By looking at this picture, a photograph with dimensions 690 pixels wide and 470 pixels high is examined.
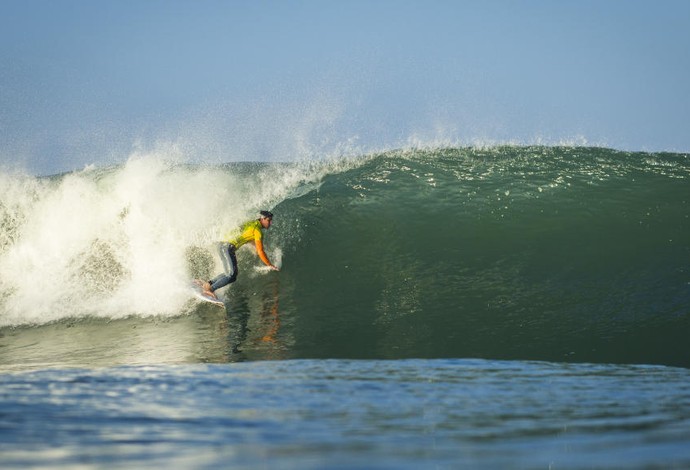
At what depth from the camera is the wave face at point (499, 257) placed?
25.2ft

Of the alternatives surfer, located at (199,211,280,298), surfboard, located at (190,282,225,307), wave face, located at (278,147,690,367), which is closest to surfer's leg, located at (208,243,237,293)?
surfer, located at (199,211,280,298)

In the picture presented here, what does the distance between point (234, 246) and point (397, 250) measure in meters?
2.45

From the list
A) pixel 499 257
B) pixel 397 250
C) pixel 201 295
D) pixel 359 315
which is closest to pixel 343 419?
pixel 359 315

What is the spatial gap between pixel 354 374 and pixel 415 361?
1.10m

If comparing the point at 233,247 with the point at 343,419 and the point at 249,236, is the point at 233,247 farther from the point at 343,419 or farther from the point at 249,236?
the point at 343,419

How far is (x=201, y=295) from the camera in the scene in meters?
9.92

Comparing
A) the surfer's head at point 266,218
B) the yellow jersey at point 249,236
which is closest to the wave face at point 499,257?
the yellow jersey at point 249,236

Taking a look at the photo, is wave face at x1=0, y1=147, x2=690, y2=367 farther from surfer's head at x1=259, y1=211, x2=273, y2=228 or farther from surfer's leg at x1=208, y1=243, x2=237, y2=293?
surfer's head at x1=259, y1=211, x2=273, y2=228

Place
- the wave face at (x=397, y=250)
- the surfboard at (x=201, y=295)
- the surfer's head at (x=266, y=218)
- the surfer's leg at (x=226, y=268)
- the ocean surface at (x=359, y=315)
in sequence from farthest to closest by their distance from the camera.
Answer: the surfer's head at (x=266, y=218) → the surfer's leg at (x=226, y=268) → the surfboard at (x=201, y=295) → the wave face at (x=397, y=250) → the ocean surface at (x=359, y=315)

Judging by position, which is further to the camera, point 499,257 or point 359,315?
point 499,257

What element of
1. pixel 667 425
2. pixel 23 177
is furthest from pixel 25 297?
pixel 667 425

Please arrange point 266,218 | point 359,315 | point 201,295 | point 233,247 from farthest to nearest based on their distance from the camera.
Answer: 1. point 233,247
2. point 266,218
3. point 201,295
4. point 359,315

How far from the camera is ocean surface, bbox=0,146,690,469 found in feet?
9.87

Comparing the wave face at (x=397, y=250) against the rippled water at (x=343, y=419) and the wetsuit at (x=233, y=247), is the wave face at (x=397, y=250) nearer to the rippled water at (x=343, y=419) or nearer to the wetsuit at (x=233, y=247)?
the wetsuit at (x=233, y=247)
